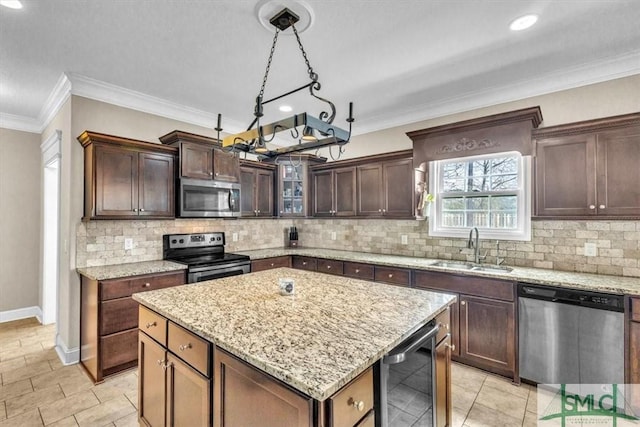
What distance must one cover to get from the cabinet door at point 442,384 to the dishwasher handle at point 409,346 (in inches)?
9.0

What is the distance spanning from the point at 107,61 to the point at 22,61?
2.49 feet

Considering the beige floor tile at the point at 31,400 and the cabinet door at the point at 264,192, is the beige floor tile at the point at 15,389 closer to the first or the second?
the beige floor tile at the point at 31,400

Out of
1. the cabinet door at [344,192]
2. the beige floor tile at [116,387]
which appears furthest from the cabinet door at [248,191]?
the beige floor tile at [116,387]

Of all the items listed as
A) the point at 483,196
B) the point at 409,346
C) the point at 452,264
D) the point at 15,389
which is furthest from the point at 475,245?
the point at 15,389

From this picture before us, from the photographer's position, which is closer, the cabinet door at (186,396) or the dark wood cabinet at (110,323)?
the cabinet door at (186,396)

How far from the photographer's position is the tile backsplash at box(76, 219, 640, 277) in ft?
8.95

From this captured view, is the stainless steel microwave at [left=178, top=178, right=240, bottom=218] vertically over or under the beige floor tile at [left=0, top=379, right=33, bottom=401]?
over

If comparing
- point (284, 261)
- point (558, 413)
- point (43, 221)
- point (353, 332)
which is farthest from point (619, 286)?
point (43, 221)

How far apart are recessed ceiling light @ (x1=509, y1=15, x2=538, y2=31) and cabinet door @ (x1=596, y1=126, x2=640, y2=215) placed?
118 cm

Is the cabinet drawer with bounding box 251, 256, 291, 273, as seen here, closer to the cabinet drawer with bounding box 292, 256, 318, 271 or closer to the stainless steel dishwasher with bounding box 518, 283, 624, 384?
the cabinet drawer with bounding box 292, 256, 318, 271

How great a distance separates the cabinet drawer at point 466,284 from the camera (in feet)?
8.99

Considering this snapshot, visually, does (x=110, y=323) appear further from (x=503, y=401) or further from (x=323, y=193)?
(x=503, y=401)

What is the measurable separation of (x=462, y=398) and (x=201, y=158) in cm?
357

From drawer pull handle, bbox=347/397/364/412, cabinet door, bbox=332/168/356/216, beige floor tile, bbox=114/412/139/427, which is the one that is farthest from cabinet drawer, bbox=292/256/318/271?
drawer pull handle, bbox=347/397/364/412
